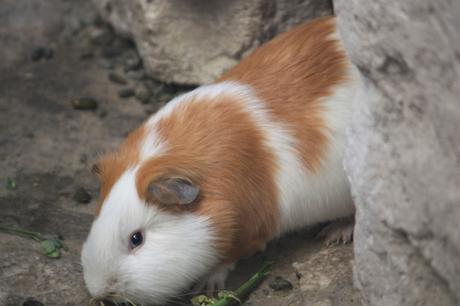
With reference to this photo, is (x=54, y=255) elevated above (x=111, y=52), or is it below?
below

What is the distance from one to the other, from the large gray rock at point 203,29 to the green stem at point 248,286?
1.37 metres

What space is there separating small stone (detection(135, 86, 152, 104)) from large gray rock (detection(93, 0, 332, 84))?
11 centimetres

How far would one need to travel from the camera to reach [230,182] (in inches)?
127

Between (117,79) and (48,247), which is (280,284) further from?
(117,79)

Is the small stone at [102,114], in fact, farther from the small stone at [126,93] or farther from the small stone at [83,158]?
the small stone at [83,158]

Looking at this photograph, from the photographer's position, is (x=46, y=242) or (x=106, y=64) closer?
(x=46, y=242)

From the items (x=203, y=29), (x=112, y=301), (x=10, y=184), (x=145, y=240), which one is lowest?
(x=112, y=301)

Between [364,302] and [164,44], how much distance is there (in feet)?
7.19

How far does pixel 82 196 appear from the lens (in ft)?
13.0

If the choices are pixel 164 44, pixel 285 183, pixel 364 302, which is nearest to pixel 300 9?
pixel 164 44

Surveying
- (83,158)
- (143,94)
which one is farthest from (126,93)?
(83,158)

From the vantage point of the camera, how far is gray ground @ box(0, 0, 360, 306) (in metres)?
3.34

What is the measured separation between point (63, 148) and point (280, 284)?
1.60 m

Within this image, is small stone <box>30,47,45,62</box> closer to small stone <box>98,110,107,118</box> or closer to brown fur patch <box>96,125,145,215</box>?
small stone <box>98,110,107,118</box>
